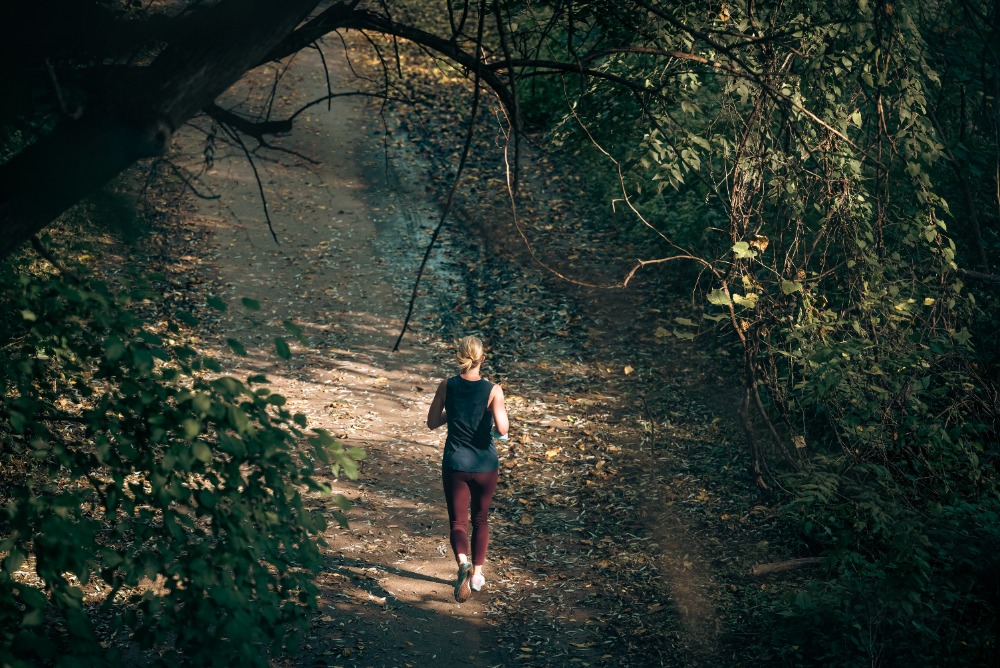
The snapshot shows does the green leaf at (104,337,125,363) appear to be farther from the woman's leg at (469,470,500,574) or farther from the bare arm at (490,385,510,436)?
the woman's leg at (469,470,500,574)

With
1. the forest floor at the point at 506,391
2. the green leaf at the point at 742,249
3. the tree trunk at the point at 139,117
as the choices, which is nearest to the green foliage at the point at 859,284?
the green leaf at the point at 742,249

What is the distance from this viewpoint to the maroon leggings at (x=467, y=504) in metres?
6.14

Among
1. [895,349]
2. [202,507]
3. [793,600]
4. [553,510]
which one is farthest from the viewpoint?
[553,510]

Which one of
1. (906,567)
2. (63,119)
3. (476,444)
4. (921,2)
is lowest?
(906,567)

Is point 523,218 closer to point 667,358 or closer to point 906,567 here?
point 667,358

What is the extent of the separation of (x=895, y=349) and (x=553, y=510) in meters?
3.25

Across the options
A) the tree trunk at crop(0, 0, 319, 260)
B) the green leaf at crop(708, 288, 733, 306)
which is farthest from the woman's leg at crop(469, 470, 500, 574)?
the tree trunk at crop(0, 0, 319, 260)

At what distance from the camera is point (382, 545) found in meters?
7.27

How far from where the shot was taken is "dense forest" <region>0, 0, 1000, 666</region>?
342cm

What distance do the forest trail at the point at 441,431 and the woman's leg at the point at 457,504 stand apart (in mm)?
525

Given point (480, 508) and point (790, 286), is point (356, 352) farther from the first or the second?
point (790, 286)

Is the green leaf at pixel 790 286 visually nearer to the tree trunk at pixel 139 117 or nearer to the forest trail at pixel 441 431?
the forest trail at pixel 441 431

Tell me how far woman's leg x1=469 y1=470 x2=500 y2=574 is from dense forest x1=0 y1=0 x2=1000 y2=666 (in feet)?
4.18

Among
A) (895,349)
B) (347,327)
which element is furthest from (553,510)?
(347,327)
